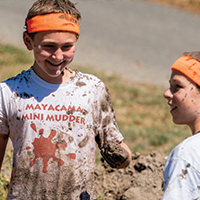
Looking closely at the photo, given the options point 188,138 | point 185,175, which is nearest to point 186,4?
point 188,138

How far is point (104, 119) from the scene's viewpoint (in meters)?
2.39

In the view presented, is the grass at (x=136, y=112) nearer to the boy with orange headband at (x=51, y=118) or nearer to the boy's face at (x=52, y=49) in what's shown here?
the boy with orange headband at (x=51, y=118)

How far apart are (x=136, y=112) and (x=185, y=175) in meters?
3.97

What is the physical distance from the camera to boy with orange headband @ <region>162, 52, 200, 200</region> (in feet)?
5.42

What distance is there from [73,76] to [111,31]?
7395 mm

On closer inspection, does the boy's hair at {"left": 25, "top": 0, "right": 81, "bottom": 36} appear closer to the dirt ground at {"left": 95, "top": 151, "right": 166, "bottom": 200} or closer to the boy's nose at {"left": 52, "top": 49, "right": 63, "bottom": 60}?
the boy's nose at {"left": 52, "top": 49, "right": 63, "bottom": 60}

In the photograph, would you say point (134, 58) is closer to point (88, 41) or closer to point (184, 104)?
point (88, 41)

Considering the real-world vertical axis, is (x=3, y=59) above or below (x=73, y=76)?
above

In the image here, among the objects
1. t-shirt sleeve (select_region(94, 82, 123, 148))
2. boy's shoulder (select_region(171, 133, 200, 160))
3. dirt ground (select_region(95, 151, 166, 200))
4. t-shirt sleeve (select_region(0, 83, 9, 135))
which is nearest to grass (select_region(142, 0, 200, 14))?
dirt ground (select_region(95, 151, 166, 200))

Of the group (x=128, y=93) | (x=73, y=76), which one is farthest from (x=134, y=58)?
(x=73, y=76)

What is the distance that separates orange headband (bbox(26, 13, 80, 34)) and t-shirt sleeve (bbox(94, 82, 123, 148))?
0.53 meters

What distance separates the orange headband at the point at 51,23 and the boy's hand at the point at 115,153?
89cm

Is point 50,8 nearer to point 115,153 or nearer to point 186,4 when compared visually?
point 115,153

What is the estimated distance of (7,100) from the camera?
2.21 m
